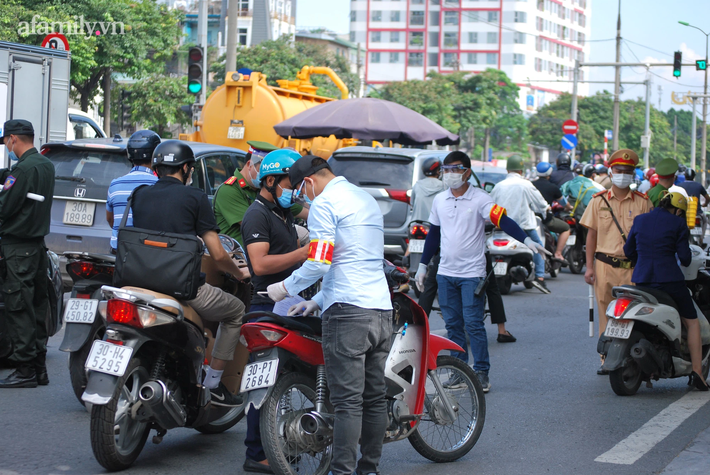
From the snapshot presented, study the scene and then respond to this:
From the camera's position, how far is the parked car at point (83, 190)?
31.3 feet

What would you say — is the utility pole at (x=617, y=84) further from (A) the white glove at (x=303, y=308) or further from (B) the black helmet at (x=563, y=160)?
(A) the white glove at (x=303, y=308)

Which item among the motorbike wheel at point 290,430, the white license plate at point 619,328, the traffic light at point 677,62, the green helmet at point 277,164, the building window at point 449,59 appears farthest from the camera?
the building window at point 449,59

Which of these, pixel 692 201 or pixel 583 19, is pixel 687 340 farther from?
pixel 583 19

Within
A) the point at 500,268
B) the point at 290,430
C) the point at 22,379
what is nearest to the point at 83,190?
the point at 22,379

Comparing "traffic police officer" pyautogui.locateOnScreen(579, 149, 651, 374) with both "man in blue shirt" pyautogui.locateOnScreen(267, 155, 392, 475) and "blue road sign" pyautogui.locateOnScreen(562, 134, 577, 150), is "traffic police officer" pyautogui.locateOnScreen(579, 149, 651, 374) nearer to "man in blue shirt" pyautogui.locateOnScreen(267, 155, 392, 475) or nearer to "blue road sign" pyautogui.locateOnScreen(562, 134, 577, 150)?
"man in blue shirt" pyautogui.locateOnScreen(267, 155, 392, 475)

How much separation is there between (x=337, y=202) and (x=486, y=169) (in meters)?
13.4

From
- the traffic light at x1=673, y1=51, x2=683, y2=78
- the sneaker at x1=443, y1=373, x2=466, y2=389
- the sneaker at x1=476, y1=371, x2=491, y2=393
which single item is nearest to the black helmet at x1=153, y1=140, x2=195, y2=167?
the sneaker at x1=443, y1=373, x2=466, y2=389

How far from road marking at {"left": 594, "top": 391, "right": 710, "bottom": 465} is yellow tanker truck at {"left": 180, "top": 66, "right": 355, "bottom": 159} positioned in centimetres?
1180

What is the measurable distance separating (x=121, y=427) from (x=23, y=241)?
2.36 metres

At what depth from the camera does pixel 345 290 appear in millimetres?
4430

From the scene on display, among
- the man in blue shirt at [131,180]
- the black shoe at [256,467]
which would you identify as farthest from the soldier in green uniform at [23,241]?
the black shoe at [256,467]

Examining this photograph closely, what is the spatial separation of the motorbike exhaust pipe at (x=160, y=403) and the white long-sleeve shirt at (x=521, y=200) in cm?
700

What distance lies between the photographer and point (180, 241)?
191 inches

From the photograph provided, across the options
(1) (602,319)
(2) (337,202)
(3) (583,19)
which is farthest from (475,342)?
(3) (583,19)
